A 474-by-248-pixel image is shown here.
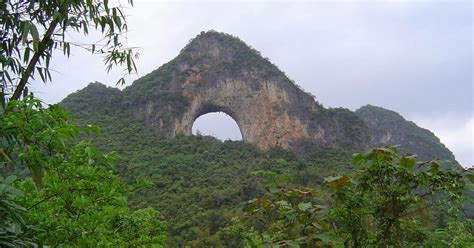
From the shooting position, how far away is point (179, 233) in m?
22.2

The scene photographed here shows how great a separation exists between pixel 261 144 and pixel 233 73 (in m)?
9.08

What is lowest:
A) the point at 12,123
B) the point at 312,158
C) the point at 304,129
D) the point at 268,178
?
the point at 268,178

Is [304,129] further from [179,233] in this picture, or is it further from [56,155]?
[56,155]

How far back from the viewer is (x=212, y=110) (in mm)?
47688

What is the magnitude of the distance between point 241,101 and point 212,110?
346cm

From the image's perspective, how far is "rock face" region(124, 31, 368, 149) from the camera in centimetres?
4484

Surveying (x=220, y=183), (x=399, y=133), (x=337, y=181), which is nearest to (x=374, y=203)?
(x=337, y=181)

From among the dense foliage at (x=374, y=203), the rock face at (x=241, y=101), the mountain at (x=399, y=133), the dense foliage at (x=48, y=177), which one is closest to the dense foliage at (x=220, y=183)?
the dense foliage at (x=374, y=203)

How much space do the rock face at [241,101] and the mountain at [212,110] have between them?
0.33ft

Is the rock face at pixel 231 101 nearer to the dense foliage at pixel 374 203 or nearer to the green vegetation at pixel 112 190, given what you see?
the green vegetation at pixel 112 190

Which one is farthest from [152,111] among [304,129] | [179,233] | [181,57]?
[179,233]

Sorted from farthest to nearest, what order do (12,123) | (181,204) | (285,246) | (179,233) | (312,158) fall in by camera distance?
1. (312,158)
2. (181,204)
3. (179,233)
4. (12,123)
5. (285,246)

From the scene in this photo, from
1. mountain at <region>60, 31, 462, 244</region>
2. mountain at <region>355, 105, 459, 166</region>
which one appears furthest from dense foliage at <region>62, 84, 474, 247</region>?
mountain at <region>355, 105, 459, 166</region>

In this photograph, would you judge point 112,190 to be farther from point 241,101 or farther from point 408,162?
point 241,101
